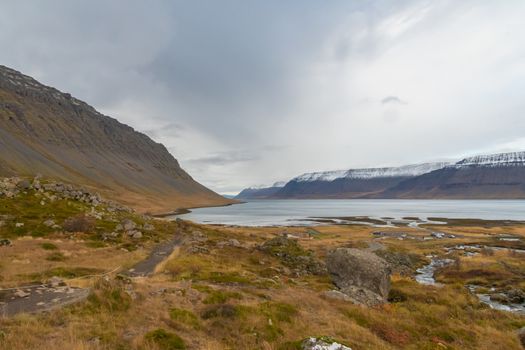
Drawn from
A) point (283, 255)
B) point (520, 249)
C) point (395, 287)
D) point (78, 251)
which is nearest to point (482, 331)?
point (395, 287)

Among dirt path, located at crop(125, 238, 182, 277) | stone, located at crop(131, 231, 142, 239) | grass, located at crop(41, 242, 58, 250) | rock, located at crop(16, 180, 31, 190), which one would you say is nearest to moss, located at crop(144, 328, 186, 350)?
dirt path, located at crop(125, 238, 182, 277)

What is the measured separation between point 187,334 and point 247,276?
56.7 feet

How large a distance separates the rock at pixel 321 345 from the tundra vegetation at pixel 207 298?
618 mm

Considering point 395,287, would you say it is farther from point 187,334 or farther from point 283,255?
point 187,334

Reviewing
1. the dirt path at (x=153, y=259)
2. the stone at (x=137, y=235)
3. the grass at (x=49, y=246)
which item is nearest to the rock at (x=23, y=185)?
the stone at (x=137, y=235)

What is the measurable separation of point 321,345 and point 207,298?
390 inches

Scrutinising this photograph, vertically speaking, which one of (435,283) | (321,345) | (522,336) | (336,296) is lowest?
(435,283)

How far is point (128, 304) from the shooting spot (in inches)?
653

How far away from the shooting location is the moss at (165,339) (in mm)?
12052

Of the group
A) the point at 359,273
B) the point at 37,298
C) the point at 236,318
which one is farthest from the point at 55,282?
the point at 359,273

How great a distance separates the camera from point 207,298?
20.2 meters

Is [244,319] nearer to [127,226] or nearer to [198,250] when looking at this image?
[198,250]

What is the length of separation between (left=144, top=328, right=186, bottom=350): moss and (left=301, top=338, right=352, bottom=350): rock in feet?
14.1

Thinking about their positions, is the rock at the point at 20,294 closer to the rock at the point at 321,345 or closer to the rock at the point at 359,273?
the rock at the point at 321,345
